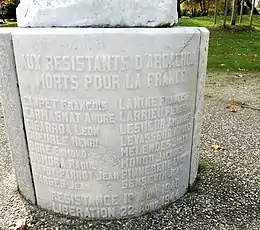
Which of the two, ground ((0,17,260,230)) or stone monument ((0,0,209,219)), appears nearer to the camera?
stone monument ((0,0,209,219))

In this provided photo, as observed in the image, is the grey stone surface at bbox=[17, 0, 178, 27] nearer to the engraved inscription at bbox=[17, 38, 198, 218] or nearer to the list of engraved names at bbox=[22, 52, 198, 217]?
the engraved inscription at bbox=[17, 38, 198, 218]

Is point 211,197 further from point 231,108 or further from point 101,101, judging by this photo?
point 231,108

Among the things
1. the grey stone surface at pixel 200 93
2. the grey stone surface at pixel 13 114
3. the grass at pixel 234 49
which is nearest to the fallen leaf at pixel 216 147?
the grey stone surface at pixel 200 93

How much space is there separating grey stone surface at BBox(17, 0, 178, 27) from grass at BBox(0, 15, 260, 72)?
6242 millimetres

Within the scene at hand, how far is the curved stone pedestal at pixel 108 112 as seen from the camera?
2266 mm

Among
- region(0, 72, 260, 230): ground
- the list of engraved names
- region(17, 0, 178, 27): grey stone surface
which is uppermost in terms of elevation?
region(17, 0, 178, 27): grey stone surface

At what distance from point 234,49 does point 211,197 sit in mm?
8847

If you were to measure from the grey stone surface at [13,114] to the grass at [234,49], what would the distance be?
252 inches

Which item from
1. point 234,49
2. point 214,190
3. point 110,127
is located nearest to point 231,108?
point 214,190

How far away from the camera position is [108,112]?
237 centimetres

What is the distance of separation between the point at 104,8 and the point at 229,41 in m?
10.9

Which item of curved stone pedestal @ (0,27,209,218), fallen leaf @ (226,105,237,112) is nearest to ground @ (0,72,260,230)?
curved stone pedestal @ (0,27,209,218)

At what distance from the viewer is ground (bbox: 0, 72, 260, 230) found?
2557 mm

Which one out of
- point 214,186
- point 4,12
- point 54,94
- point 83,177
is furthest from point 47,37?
point 4,12
